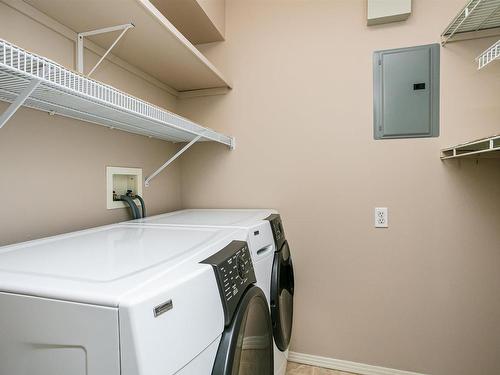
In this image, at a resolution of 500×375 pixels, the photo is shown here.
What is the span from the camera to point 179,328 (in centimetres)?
60

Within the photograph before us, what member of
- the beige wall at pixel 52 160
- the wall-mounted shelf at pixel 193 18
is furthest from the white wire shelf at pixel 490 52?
the beige wall at pixel 52 160

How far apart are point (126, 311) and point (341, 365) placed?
1839mm

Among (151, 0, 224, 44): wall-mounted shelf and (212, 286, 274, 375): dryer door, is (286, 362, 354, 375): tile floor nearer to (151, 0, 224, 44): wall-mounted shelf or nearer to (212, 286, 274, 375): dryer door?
(212, 286, 274, 375): dryer door

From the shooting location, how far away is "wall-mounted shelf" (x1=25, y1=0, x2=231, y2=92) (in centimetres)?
116

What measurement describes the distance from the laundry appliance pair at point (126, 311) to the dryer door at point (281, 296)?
1.47 feet

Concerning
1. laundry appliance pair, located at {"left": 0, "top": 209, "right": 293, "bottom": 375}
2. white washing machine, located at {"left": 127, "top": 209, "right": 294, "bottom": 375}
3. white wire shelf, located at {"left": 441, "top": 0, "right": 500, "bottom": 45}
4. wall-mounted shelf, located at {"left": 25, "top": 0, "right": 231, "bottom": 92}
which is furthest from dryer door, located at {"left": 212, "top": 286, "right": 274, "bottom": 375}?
white wire shelf, located at {"left": 441, "top": 0, "right": 500, "bottom": 45}

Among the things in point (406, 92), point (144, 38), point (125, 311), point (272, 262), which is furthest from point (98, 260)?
point (406, 92)

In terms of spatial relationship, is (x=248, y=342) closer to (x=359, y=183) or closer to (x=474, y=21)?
(x=359, y=183)

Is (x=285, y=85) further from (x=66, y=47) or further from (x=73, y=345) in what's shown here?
(x=73, y=345)

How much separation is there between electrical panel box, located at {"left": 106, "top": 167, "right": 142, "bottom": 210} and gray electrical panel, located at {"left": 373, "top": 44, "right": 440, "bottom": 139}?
58.7 inches

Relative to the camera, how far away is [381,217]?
1811 mm

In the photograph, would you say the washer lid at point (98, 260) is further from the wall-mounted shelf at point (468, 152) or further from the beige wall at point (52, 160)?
A: the wall-mounted shelf at point (468, 152)

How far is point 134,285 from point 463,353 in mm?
2002

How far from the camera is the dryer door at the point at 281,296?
135cm
